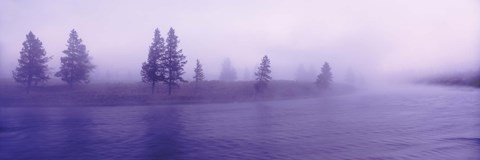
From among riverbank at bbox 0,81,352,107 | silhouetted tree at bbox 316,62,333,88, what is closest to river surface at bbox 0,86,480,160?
riverbank at bbox 0,81,352,107

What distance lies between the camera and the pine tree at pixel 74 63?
2527 inches

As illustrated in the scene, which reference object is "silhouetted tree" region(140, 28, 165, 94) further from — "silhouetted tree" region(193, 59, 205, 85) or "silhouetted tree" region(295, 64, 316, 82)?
"silhouetted tree" region(295, 64, 316, 82)

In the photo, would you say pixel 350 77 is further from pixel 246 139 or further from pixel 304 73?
pixel 246 139

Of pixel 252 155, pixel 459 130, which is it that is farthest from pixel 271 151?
pixel 459 130

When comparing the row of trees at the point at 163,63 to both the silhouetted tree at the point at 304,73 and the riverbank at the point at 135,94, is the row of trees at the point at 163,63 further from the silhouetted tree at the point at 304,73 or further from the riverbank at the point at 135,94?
the silhouetted tree at the point at 304,73

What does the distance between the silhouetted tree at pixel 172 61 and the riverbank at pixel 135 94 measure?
8.07 ft

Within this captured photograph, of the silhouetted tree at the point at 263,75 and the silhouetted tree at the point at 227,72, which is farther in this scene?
the silhouetted tree at the point at 227,72

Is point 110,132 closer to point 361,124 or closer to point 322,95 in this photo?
point 361,124

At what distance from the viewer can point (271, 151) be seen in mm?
18891

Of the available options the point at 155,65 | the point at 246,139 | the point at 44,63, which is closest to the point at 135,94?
the point at 155,65

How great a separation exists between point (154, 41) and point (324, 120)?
132ft

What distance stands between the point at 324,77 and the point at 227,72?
34922mm

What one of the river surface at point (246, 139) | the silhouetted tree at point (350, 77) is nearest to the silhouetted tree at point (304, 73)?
the silhouetted tree at point (350, 77)

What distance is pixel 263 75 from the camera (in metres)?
69.1
